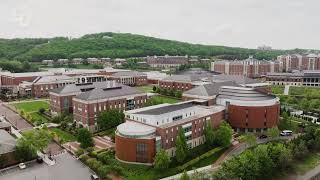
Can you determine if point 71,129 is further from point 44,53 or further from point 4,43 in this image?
point 4,43

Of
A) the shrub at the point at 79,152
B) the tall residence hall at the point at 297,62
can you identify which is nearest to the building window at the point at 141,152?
the shrub at the point at 79,152

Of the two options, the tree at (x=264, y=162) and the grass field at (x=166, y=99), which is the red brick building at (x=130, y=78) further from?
the tree at (x=264, y=162)

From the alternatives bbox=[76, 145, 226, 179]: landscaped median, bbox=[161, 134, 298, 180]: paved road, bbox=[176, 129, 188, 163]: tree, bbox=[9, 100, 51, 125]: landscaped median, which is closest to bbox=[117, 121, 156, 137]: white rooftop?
bbox=[176, 129, 188, 163]: tree

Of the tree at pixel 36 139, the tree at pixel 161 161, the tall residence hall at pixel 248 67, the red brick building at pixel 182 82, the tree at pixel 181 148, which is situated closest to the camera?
the tree at pixel 161 161

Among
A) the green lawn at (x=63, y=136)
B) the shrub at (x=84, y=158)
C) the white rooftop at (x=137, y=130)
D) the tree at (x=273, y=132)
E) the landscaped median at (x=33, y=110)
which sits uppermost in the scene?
the white rooftop at (x=137, y=130)

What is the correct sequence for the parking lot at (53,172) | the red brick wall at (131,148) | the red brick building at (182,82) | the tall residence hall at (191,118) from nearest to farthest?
the parking lot at (53,172) → the red brick wall at (131,148) → the tall residence hall at (191,118) → the red brick building at (182,82)

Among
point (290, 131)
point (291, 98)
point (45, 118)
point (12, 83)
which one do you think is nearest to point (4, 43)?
point (12, 83)

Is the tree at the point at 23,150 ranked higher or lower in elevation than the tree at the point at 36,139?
lower

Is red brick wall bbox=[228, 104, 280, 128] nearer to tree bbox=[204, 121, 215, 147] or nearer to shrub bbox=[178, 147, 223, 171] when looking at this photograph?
tree bbox=[204, 121, 215, 147]
